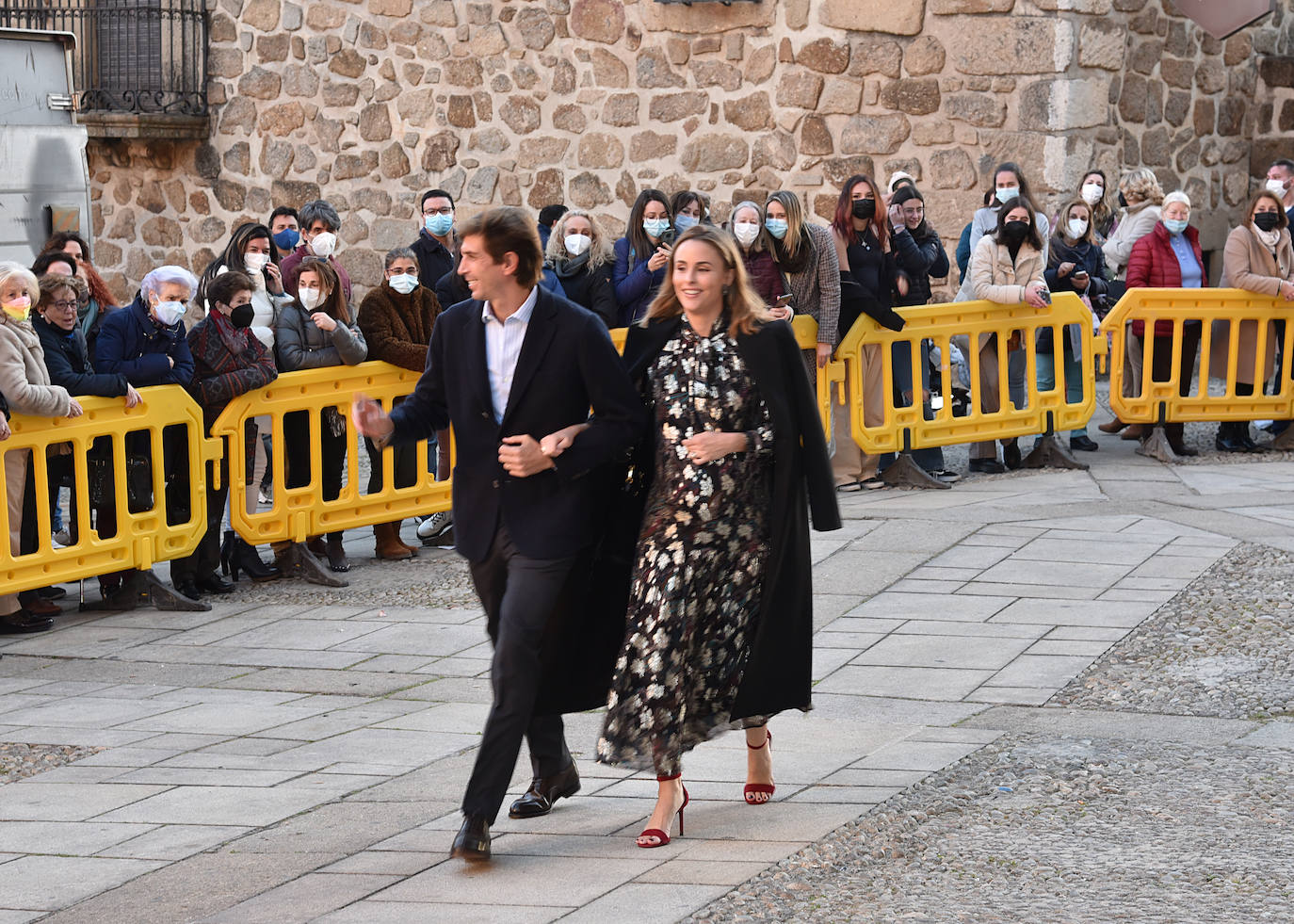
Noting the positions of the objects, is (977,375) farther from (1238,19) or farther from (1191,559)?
(1238,19)

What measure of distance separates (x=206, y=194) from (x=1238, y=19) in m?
9.57

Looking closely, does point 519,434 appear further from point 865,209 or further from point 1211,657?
point 865,209

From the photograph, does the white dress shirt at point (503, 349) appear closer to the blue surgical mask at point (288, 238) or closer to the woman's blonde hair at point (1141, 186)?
the blue surgical mask at point (288, 238)

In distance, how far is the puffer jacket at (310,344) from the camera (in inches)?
375

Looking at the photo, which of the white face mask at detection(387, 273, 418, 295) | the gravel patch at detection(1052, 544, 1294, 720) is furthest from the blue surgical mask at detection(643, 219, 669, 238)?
the gravel patch at detection(1052, 544, 1294, 720)

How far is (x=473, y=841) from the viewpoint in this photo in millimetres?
4914

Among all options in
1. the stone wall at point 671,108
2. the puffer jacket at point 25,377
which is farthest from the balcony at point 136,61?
the puffer jacket at point 25,377

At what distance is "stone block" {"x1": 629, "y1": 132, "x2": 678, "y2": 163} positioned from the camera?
15.6 meters

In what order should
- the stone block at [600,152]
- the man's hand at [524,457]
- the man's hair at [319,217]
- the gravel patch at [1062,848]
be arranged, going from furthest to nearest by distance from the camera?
the stone block at [600,152], the man's hair at [319,217], the man's hand at [524,457], the gravel patch at [1062,848]

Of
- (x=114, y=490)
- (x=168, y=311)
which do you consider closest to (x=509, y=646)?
(x=114, y=490)

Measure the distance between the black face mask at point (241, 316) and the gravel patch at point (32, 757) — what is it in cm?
307

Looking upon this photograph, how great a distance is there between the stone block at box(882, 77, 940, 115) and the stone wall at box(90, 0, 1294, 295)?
1 cm

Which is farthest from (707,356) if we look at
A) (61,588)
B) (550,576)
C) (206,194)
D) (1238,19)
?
(206,194)

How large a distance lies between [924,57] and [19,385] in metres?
8.43
